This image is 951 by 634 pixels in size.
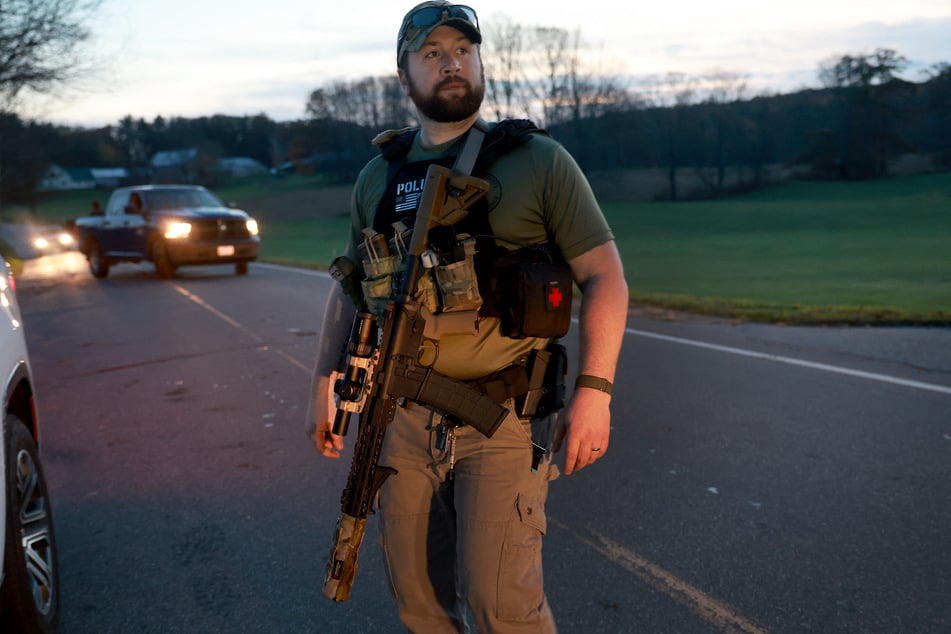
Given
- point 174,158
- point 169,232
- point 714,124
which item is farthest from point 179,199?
point 174,158

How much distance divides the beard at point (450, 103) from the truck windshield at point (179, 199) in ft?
59.4

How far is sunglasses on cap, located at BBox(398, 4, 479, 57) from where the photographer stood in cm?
255

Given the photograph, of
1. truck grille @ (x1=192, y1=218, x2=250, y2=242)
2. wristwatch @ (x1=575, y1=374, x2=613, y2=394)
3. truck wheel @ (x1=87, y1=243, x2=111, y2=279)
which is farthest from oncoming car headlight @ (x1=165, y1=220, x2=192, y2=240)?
wristwatch @ (x1=575, y1=374, x2=613, y2=394)

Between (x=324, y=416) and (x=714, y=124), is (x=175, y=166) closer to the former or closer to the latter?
(x=714, y=124)

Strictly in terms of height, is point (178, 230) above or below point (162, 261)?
above

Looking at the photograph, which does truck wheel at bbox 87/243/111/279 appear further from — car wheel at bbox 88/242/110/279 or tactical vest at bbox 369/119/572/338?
tactical vest at bbox 369/119/572/338

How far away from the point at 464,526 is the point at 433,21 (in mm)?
1413

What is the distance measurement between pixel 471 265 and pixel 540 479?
0.62m

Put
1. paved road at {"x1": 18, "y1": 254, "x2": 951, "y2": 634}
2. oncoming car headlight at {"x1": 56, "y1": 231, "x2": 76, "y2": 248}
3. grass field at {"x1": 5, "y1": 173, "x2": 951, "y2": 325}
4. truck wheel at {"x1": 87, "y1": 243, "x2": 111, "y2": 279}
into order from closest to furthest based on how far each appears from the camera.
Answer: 1. paved road at {"x1": 18, "y1": 254, "x2": 951, "y2": 634}
2. grass field at {"x1": 5, "y1": 173, "x2": 951, "y2": 325}
3. truck wheel at {"x1": 87, "y1": 243, "x2": 111, "y2": 279}
4. oncoming car headlight at {"x1": 56, "y1": 231, "x2": 76, "y2": 248}

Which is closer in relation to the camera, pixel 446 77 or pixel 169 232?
pixel 446 77

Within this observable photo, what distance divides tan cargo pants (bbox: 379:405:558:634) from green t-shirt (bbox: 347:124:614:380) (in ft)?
0.61

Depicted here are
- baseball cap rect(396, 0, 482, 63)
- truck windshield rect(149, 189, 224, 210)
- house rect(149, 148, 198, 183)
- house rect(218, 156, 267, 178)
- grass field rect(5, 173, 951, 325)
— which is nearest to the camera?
baseball cap rect(396, 0, 482, 63)

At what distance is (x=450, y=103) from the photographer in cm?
252

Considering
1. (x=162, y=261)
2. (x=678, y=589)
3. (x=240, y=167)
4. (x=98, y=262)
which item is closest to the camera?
(x=678, y=589)
